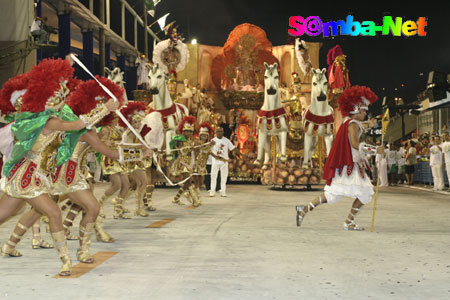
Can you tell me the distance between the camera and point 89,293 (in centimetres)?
456

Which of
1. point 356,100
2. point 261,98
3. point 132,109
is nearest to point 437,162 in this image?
point 261,98

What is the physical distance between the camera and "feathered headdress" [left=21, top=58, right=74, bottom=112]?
5.36 metres

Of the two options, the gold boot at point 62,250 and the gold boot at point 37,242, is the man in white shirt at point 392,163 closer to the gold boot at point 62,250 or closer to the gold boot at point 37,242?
the gold boot at point 37,242

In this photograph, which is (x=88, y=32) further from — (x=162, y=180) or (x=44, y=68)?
(x=44, y=68)

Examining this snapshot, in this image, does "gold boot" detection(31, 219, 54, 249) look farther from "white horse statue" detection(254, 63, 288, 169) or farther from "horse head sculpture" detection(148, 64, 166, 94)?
"white horse statue" detection(254, 63, 288, 169)

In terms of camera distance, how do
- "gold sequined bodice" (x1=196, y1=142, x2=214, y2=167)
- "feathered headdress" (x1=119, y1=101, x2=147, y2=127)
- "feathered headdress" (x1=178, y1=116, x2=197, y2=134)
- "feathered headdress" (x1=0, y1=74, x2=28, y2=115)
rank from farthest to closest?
"feathered headdress" (x1=178, y1=116, x2=197, y2=134)
"gold sequined bodice" (x1=196, y1=142, x2=214, y2=167)
"feathered headdress" (x1=119, y1=101, x2=147, y2=127)
"feathered headdress" (x1=0, y1=74, x2=28, y2=115)

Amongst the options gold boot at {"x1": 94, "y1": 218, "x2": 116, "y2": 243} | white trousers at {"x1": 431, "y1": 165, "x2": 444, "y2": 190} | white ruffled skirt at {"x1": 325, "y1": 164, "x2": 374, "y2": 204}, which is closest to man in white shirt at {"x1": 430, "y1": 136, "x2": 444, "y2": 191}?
white trousers at {"x1": 431, "y1": 165, "x2": 444, "y2": 190}

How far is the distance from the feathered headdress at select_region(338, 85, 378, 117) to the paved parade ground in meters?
1.78

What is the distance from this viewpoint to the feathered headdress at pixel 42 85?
5.36m

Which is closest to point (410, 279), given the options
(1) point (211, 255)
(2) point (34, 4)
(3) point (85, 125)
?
(1) point (211, 255)

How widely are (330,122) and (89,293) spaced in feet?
43.3

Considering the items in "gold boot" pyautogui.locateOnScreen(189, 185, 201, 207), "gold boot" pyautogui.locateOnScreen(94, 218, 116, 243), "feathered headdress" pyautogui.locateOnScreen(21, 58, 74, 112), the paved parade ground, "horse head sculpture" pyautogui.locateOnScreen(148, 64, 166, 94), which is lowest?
the paved parade ground

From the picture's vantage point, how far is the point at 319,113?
1691 cm

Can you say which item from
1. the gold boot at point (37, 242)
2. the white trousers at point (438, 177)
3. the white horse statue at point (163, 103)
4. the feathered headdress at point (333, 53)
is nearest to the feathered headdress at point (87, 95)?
the gold boot at point (37, 242)
